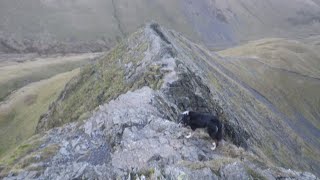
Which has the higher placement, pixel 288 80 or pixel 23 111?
pixel 23 111

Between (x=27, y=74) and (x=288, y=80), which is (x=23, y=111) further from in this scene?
(x=288, y=80)

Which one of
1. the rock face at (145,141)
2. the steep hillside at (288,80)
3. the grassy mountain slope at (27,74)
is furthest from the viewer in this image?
the grassy mountain slope at (27,74)

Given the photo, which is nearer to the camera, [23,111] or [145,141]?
[145,141]

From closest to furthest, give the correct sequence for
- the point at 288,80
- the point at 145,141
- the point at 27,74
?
1. the point at 145,141
2. the point at 27,74
3. the point at 288,80

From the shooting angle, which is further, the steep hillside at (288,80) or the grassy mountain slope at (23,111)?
the steep hillside at (288,80)

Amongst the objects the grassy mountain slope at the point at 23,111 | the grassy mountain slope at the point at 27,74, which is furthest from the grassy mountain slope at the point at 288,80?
the grassy mountain slope at the point at 27,74

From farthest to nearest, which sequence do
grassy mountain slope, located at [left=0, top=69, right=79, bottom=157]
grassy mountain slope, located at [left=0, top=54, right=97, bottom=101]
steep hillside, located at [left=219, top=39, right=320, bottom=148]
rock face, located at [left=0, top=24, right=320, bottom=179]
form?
1. grassy mountain slope, located at [left=0, top=54, right=97, bottom=101]
2. steep hillside, located at [left=219, top=39, right=320, bottom=148]
3. grassy mountain slope, located at [left=0, top=69, right=79, bottom=157]
4. rock face, located at [left=0, top=24, right=320, bottom=179]

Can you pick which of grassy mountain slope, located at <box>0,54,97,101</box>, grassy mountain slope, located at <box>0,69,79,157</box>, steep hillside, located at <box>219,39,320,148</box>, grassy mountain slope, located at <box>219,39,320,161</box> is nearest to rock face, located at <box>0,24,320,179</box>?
grassy mountain slope, located at <box>0,69,79,157</box>

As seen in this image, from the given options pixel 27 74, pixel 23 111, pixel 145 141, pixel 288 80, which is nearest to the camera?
pixel 145 141

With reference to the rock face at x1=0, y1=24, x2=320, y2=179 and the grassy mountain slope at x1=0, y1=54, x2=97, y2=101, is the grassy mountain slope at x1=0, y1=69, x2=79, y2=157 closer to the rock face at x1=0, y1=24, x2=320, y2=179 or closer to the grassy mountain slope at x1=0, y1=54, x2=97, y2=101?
the grassy mountain slope at x1=0, y1=54, x2=97, y2=101

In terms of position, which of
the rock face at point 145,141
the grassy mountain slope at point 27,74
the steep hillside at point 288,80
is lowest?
the steep hillside at point 288,80

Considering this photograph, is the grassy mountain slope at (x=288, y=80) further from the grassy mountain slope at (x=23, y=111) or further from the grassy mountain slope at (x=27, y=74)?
the grassy mountain slope at (x=27, y=74)

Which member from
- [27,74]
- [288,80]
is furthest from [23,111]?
[288,80]

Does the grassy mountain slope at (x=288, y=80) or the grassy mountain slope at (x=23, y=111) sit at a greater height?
the grassy mountain slope at (x=23, y=111)
